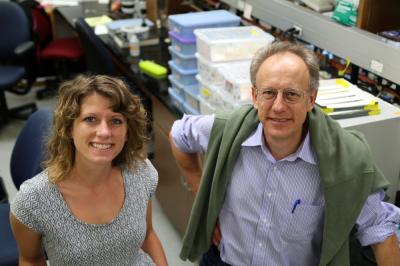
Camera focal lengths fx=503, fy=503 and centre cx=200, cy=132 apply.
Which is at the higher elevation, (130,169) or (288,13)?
(288,13)

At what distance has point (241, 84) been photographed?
7.11 ft

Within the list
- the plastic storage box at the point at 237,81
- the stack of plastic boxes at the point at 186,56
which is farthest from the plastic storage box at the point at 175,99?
Answer: the plastic storage box at the point at 237,81

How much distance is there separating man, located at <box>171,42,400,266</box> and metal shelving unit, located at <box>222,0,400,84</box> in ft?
2.29

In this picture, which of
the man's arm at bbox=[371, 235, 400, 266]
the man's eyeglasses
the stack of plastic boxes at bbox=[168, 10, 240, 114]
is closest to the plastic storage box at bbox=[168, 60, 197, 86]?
the stack of plastic boxes at bbox=[168, 10, 240, 114]

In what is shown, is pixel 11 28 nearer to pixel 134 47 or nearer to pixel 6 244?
pixel 134 47

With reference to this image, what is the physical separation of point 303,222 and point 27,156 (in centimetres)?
128

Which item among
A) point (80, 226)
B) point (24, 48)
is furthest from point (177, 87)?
point (24, 48)

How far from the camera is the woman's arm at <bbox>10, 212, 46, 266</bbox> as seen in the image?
1.56 metres

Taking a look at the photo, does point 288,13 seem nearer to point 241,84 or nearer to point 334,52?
point 334,52

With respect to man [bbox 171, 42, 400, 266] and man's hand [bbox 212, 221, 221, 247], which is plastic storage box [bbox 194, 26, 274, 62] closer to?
man [bbox 171, 42, 400, 266]

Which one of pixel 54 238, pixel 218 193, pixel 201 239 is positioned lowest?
pixel 201 239

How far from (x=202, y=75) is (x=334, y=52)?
Result: 648 mm

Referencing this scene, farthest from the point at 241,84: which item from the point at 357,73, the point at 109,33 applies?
the point at 109,33

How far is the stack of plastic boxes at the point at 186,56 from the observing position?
264 cm
